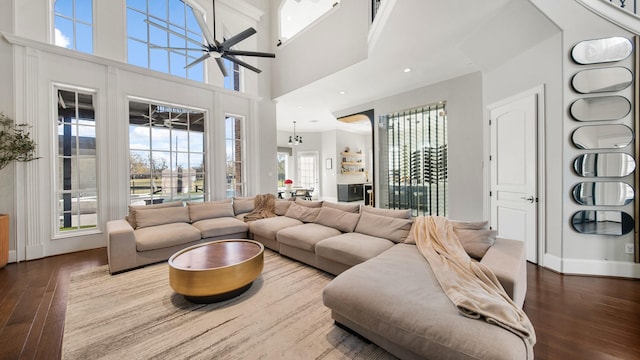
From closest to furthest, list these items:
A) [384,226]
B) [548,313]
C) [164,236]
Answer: [548,313] < [384,226] < [164,236]

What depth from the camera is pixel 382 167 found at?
6.34m

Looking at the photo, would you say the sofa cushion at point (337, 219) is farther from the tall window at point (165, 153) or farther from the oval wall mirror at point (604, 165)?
the tall window at point (165, 153)

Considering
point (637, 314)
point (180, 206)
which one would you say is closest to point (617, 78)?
point (637, 314)

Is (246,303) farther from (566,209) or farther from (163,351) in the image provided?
(566,209)

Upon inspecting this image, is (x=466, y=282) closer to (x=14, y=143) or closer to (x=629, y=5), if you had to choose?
(x=629, y=5)

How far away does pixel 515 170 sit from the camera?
3.65 metres

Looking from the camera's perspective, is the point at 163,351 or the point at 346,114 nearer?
the point at 163,351

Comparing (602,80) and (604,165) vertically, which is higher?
(602,80)

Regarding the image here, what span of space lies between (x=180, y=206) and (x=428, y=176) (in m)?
5.07

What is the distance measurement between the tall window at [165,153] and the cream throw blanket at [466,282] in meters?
4.64

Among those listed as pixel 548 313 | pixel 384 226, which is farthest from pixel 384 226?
pixel 548 313

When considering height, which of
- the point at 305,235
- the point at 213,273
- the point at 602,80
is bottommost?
the point at 213,273

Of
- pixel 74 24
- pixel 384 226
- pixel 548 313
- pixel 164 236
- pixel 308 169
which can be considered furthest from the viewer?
pixel 308 169

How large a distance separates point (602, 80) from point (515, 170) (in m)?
1.36
